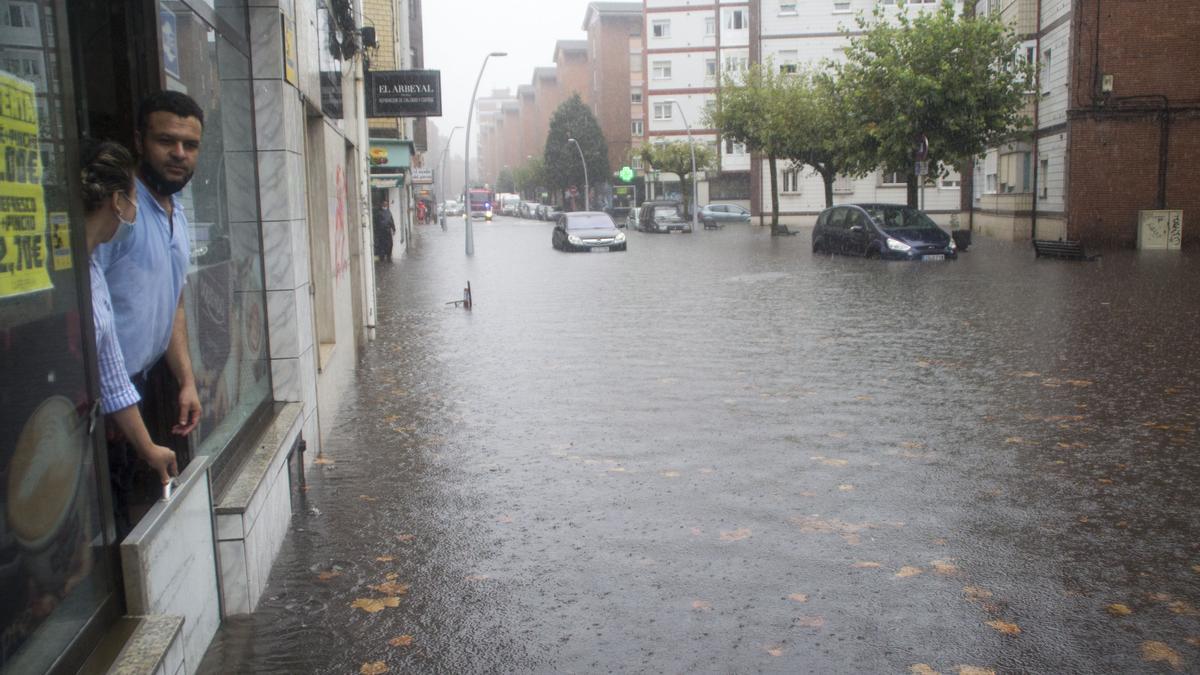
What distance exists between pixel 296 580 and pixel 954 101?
31061mm

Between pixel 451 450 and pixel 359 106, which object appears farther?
pixel 359 106

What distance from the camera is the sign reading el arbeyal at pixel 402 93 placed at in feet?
54.4

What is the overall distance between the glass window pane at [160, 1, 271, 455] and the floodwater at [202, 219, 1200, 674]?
76cm

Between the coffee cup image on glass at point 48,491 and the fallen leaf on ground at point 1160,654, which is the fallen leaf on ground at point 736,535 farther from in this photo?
the coffee cup image on glass at point 48,491

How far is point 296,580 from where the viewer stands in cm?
501

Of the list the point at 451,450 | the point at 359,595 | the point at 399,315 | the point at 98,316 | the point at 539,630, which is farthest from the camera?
the point at 399,315

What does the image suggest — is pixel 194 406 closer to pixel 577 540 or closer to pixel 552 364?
pixel 577 540

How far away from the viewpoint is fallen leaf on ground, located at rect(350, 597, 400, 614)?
4648mm

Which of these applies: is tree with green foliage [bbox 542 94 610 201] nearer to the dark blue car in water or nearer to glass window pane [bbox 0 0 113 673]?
the dark blue car in water

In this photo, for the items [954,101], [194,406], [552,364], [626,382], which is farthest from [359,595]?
[954,101]

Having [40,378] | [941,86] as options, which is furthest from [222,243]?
[941,86]

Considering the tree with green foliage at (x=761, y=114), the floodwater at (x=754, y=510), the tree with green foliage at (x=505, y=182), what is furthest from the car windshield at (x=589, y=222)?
the tree with green foliage at (x=505, y=182)

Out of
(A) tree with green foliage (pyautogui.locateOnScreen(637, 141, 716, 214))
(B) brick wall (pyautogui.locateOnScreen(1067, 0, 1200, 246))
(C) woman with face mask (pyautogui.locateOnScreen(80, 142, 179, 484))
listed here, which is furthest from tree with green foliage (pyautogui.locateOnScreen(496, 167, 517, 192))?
(C) woman with face mask (pyautogui.locateOnScreen(80, 142, 179, 484))

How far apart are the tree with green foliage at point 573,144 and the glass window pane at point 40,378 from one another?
3919 inches
